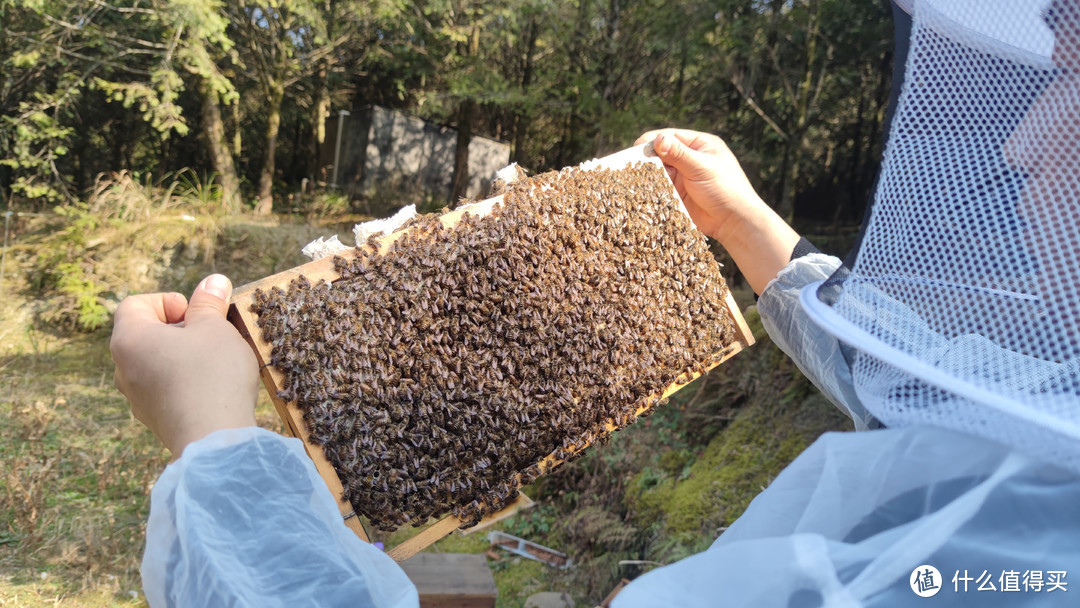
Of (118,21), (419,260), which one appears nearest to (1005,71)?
(419,260)

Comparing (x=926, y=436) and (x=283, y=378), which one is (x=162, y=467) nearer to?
(x=283, y=378)

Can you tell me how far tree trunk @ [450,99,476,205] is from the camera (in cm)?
1447

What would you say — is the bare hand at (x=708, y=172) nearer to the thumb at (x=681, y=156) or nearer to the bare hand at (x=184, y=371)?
the thumb at (x=681, y=156)

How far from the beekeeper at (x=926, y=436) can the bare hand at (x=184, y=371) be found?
35mm

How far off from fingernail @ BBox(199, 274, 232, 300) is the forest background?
3.62 meters

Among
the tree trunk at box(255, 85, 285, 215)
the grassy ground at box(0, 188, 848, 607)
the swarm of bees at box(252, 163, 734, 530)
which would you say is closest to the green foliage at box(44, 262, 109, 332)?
the grassy ground at box(0, 188, 848, 607)

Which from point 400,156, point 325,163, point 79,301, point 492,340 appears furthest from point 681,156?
point 325,163

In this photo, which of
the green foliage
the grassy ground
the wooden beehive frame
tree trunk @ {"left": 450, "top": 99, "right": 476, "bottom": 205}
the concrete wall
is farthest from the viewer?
the concrete wall

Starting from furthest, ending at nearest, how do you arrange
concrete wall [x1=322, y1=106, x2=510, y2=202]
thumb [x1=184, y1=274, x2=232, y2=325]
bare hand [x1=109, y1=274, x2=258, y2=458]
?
concrete wall [x1=322, y1=106, x2=510, y2=202], thumb [x1=184, y1=274, x2=232, y2=325], bare hand [x1=109, y1=274, x2=258, y2=458]

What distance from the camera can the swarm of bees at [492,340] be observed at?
76.8 inches

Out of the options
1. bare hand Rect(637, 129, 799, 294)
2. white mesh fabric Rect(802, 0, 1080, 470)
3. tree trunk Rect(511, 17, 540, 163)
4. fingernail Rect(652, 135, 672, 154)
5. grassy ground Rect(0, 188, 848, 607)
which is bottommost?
grassy ground Rect(0, 188, 848, 607)

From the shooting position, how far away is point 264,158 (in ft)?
46.7

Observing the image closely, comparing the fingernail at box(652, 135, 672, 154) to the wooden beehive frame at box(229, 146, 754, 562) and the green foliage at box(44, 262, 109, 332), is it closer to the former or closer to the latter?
the wooden beehive frame at box(229, 146, 754, 562)

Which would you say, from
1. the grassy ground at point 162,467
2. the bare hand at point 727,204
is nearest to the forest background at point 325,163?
the grassy ground at point 162,467
